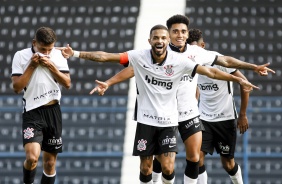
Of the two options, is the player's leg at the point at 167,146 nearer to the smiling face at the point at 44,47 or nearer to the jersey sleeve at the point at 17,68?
the smiling face at the point at 44,47

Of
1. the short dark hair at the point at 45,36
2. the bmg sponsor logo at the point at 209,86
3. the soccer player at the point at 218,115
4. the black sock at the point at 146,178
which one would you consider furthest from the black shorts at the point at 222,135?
the short dark hair at the point at 45,36

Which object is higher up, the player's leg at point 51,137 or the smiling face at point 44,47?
the smiling face at point 44,47

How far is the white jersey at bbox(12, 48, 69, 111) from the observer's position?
782 centimetres

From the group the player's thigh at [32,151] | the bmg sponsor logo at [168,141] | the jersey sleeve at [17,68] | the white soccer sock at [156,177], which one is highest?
the jersey sleeve at [17,68]

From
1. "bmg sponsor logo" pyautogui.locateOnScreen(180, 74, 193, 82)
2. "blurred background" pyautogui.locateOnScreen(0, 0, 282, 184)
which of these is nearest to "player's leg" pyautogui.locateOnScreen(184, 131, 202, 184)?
"bmg sponsor logo" pyautogui.locateOnScreen(180, 74, 193, 82)

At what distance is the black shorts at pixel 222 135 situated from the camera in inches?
350

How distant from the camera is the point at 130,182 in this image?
11.9 m

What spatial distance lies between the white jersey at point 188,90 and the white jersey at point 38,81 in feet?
3.90

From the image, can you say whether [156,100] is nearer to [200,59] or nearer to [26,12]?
[200,59]

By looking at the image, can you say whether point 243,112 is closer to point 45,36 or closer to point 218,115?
point 218,115

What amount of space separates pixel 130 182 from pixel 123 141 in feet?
2.03

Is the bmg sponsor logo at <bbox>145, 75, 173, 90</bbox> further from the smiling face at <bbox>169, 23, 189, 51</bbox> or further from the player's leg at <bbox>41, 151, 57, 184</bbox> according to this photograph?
the player's leg at <bbox>41, 151, 57, 184</bbox>

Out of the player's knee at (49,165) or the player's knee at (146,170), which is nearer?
the player's knee at (146,170)

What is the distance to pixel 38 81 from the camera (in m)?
7.82
